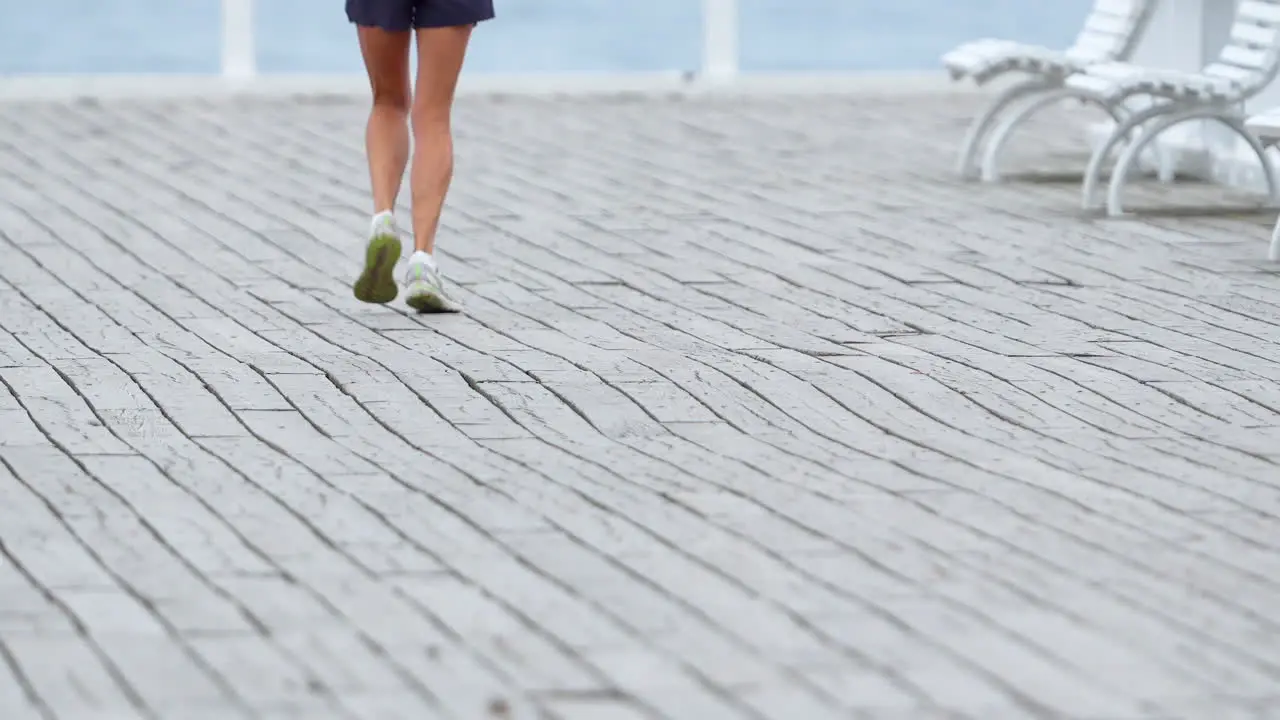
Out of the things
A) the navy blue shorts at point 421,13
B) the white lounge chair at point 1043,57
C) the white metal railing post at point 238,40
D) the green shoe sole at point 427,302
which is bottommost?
the white metal railing post at point 238,40

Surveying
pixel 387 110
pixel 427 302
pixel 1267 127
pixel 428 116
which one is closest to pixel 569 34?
pixel 1267 127

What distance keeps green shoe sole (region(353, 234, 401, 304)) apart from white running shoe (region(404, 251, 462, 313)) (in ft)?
0.17

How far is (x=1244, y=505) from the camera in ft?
14.0

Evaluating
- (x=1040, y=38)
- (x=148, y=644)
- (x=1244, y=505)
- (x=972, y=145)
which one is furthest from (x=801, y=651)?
(x=1040, y=38)

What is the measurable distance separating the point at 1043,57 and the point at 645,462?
4889 mm

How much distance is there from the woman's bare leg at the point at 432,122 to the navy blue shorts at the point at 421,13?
3 cm

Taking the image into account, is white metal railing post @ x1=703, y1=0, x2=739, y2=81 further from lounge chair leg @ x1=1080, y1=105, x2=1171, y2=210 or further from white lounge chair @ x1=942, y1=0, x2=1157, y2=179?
lounge chair leg @ x1=1080, y1=105, x2=1171, y2=210

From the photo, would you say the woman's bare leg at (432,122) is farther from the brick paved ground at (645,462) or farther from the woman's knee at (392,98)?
the brick paved ground at (645,462)

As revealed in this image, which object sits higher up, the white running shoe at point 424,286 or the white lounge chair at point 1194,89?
the white lounge chair at point 1194,89

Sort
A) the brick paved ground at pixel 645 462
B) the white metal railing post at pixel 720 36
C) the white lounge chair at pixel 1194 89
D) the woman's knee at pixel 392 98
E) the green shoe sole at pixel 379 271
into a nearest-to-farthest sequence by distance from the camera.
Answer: the brick paved ground at pixel 645 462 → the green shoe sole at pixel 379 271 → the woman's knee at pixel 392 98 → the white lounge chair at pixel 1194 89 → the white metal railing post at pixel 720 36

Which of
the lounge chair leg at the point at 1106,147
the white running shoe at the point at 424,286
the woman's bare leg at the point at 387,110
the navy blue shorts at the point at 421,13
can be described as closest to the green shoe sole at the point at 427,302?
the white running shoe at the point at 424,286

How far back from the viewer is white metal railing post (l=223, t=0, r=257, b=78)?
12.4 metres

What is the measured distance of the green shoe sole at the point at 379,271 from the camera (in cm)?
616

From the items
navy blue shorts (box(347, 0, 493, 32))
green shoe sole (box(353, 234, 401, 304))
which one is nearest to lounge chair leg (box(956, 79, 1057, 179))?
navy blue shorts (box(347, 0, 493, 32))
